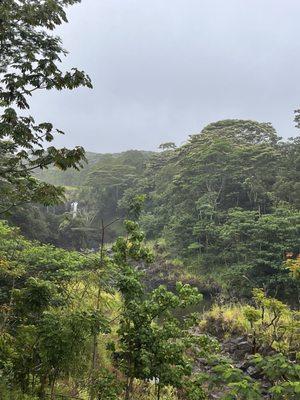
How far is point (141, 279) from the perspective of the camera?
16609 millimetres

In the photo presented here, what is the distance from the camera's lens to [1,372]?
20.2 feet

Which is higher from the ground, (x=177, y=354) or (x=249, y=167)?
(x=249, y=167)

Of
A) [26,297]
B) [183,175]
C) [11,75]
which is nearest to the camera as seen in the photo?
[11,75]

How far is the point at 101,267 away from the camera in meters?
6.46

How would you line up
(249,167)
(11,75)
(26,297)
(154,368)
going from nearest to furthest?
(11,75), (154,368), (26,297), (249,167)

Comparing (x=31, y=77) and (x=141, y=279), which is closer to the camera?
(x=31, y=77)

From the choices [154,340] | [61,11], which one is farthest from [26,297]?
[61,11]

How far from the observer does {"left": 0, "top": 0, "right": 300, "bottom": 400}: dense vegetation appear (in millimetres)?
5090

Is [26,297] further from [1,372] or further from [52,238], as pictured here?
[52,238]

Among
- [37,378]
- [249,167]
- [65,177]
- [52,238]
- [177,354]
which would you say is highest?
[65,177]

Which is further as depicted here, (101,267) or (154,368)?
(101,267)

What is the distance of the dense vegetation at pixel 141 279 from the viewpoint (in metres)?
5.09


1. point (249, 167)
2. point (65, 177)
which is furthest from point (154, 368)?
point (65, 177)

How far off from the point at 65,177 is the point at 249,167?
36.8 meters
